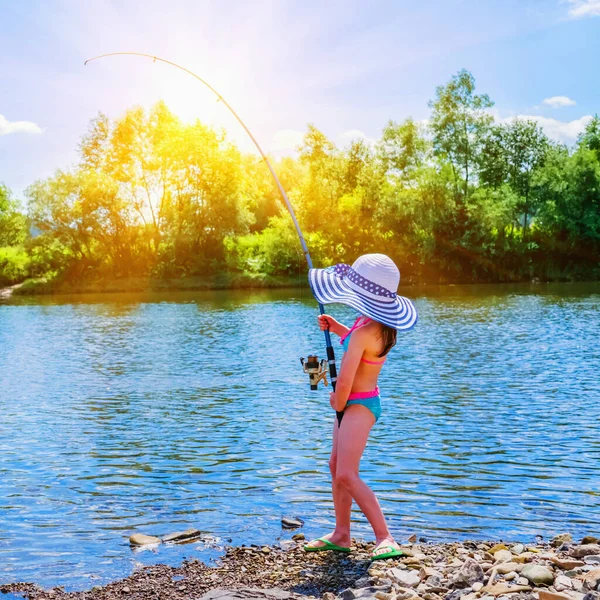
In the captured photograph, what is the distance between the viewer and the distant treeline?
217 ft

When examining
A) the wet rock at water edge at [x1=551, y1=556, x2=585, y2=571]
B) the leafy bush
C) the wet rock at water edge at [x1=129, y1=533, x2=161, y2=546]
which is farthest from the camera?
the leafy bush

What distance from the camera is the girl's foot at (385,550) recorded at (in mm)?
6539

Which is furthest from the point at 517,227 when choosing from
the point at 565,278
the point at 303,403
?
the point at 303,403

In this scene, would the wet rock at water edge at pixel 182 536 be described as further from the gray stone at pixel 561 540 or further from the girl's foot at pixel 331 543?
the gray stone at pixel 561 540

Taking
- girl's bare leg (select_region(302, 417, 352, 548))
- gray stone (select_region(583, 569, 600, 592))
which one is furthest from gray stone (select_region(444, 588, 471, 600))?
girl's bare leg (select_region(302, 417, 352, 548))

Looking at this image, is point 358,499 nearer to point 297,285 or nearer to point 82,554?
point 82,554

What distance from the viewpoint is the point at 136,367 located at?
76.3 ft

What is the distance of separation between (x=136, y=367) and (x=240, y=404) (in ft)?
25.1

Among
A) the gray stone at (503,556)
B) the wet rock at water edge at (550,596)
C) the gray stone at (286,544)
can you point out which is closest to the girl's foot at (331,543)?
the gray stone at (286,544)

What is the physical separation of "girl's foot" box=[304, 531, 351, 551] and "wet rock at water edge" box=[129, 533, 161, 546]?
164 cm

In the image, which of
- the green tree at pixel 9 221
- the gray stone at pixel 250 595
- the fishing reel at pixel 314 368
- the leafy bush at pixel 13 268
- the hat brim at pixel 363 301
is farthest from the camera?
the green tree at pixel 9 221

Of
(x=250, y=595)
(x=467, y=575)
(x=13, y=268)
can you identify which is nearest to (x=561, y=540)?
(x=467, y=575)

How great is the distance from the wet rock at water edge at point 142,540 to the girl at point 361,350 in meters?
2.10

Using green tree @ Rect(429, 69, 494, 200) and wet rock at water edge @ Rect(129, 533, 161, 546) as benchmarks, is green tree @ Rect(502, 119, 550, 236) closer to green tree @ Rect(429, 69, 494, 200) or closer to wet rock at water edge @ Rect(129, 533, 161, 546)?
green tree @ Rect(429, 69, 494, 200)
